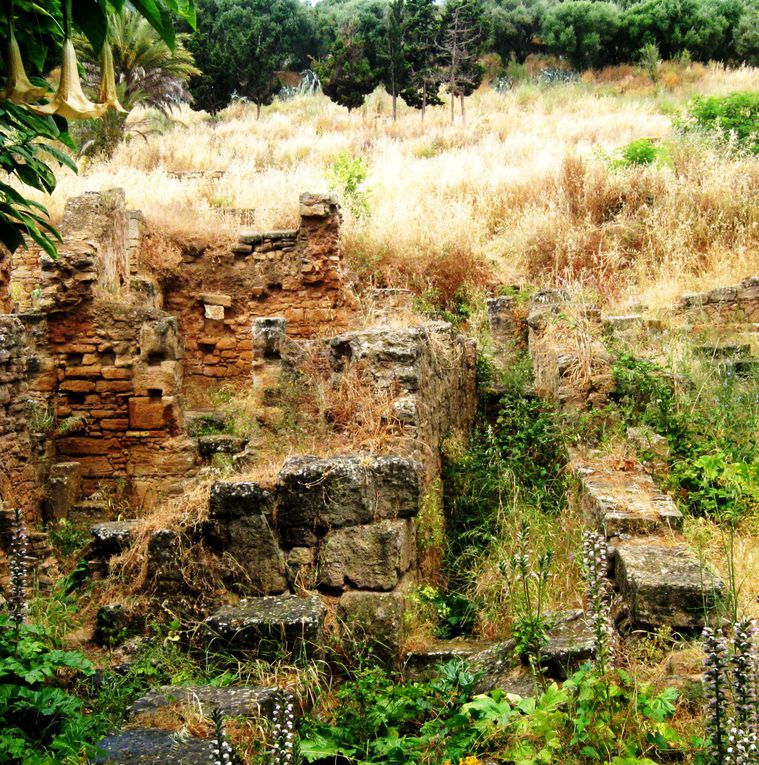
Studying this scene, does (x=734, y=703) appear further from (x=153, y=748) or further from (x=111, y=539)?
(x=111, y=539)

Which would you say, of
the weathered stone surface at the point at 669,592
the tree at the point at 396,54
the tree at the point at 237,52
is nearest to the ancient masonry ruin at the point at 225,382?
the weathered stone surface at the point at 669,592

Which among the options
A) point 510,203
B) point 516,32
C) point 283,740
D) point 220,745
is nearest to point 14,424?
point 283,740

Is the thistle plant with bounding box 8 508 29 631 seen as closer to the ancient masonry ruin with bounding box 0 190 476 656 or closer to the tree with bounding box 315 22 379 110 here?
the ancient masonry ruin with bounding box 0 190 476 656

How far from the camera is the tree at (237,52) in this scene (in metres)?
31.3

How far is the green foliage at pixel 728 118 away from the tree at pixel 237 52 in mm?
17209

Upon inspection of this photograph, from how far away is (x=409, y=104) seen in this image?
28.6m

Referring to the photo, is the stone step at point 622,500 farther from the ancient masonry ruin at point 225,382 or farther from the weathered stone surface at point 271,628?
the weathered stone surface at point 271,628

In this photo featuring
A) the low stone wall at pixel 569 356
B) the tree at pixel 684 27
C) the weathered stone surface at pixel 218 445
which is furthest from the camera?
the tree at pixel 684 27

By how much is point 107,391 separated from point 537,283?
22.0ft

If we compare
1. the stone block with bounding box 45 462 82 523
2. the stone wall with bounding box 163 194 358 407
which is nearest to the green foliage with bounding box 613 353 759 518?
the stone wall with bounding box 163 194 358 407

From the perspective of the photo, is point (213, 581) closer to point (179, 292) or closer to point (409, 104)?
point (179, 292)

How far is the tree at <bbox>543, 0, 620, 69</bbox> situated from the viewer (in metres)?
32.1

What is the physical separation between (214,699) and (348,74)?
28429mm

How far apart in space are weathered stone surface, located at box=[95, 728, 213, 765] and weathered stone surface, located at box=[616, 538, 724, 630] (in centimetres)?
225
